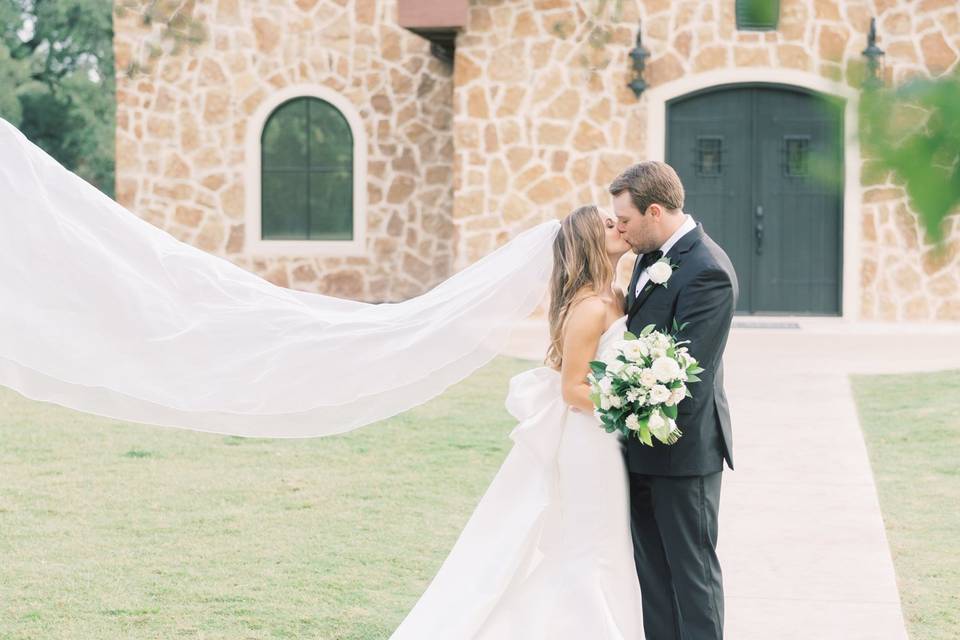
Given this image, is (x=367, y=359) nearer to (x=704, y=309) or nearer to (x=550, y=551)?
(x=550, y=551)

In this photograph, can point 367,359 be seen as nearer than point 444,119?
Yes

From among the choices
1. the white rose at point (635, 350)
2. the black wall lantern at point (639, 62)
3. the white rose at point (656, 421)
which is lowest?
the white rose at point (656, 421)


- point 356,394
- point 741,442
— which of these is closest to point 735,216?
point 741,442

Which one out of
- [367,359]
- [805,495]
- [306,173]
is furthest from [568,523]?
[306,173]

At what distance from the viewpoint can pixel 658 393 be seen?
3867 mm

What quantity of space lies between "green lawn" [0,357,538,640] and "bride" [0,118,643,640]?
2.93 feet

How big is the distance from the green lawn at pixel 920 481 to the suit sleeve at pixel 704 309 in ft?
6.18

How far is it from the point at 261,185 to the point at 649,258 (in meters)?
13.5

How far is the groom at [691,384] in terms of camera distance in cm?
405

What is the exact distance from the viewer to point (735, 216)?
1536cm

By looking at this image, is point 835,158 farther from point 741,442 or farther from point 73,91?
point 73,91

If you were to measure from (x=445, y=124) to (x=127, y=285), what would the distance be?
12472 mm

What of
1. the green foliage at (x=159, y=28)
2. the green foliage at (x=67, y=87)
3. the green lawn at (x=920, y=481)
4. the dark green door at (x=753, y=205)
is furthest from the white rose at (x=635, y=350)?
the green foliage at (x=67, y=87)

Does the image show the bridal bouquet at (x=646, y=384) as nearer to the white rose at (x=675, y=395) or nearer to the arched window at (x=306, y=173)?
the white rose at (x=675, y=395)
